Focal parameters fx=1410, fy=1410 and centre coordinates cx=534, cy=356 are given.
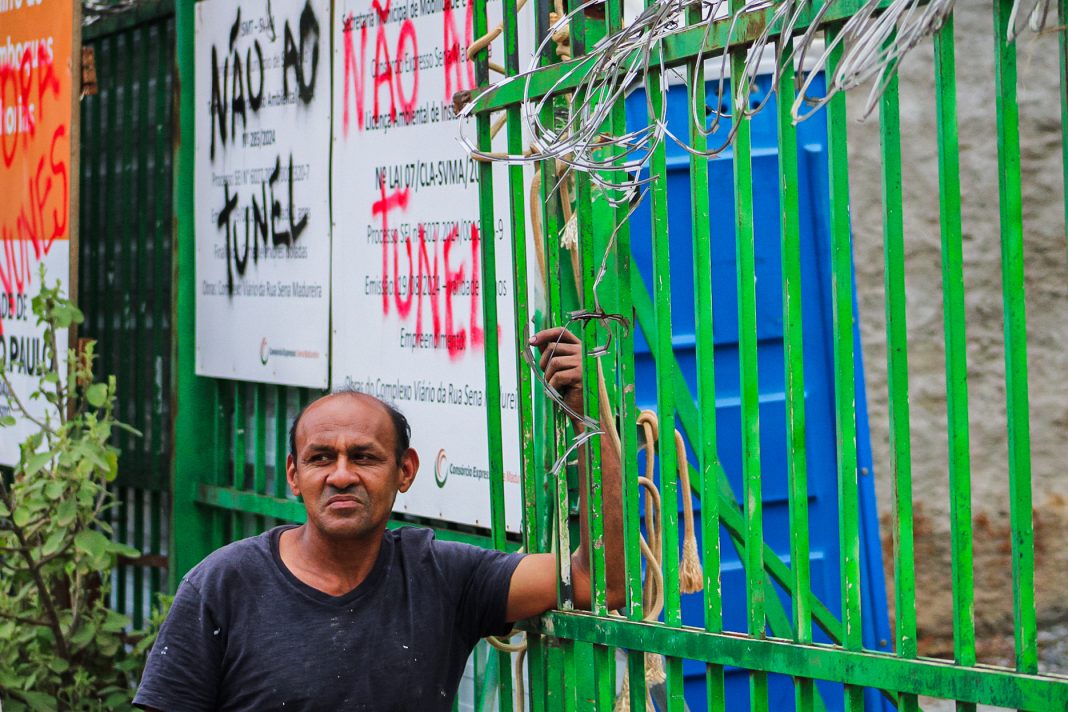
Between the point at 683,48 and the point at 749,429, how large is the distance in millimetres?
647

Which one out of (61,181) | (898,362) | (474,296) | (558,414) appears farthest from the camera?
(61,181)

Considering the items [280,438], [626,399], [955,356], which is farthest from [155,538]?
[955,356]

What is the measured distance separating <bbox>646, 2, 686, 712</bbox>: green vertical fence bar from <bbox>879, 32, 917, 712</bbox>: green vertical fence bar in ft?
1.44

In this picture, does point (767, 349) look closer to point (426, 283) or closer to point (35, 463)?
point (426, 283)

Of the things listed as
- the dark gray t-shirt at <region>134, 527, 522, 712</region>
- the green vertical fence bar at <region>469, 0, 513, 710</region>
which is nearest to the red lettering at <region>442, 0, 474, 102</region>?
the green vertical fence bar at <region>469, 0, 513, 710</region>

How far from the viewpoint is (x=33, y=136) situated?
522cm

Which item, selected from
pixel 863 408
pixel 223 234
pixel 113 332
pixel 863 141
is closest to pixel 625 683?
pixel 863 408

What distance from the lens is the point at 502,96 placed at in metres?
2.78

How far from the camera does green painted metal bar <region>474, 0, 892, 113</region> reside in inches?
84.4

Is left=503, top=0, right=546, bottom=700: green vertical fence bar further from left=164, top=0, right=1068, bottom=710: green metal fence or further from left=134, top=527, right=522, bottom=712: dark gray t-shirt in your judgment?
left=134, top=527, right=522, bottom=712: dark gray t-shirt

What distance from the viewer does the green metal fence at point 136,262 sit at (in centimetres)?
521

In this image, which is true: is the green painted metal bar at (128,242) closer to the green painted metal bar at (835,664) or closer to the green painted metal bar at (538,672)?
the green painted metal bar at (538,672)

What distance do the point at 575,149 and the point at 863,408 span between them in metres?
1.62

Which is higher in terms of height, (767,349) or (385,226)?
(385,226)
